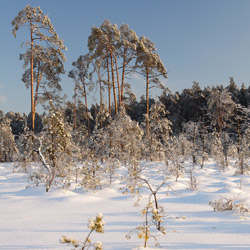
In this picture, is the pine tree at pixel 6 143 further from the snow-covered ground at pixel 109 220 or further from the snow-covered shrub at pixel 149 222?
the snow-covered shrub at pixel 149 222

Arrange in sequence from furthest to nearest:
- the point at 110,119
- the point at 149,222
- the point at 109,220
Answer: the point at 110,119, the point at 109,220, the point at 149,222

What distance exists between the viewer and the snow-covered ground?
234 cm

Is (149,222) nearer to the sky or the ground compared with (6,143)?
nearer to the ground

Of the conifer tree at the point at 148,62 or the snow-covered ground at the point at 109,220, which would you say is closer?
the snow-covered ground at the point at 109,220

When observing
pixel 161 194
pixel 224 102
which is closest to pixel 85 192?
pixel 161 194

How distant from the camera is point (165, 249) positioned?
2156 mm

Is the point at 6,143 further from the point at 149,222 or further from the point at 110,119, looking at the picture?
the point at 149,222

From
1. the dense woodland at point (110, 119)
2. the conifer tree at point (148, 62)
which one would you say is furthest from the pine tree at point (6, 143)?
the conifer tree at point (148, 62)

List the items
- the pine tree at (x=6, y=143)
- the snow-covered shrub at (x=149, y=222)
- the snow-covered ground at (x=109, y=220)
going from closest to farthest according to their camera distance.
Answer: the snow-covered shrub at (x=149, y=222)
the snow-covered ground at (x=109, y=220)
the pine tree at (x=6, y=143)

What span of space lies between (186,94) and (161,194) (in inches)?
1154

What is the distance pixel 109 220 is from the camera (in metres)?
3.35

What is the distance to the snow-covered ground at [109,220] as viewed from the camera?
7.68ft

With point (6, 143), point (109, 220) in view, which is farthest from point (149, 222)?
point (6, 143)

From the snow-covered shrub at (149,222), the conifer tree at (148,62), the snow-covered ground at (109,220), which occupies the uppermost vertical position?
the conifer tree at (148,62)
